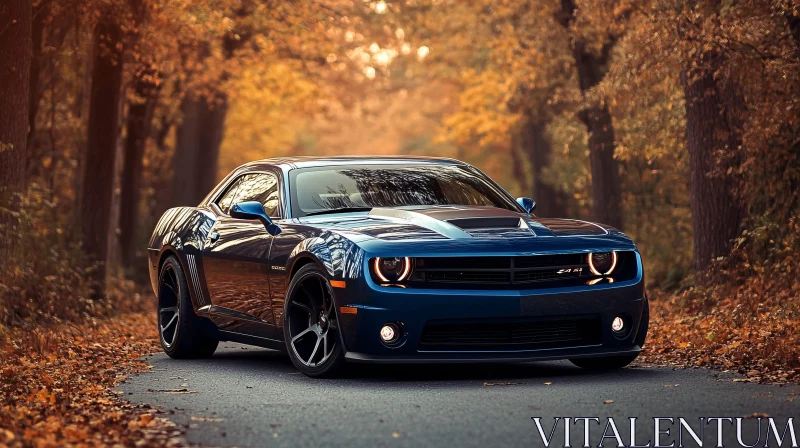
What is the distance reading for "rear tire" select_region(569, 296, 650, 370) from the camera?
9719 millimetres

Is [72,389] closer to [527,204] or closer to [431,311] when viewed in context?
[431,311]

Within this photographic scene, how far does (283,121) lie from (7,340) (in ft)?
123

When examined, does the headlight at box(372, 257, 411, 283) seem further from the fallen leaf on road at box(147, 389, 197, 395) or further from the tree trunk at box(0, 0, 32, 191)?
the tree trunk at box(0, 0, 32, 191)

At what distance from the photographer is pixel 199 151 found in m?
30.6

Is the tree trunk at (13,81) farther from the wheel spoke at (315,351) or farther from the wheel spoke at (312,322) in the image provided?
the wheel spoke at (315,351)

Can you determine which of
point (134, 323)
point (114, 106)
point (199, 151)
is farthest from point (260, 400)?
point (199, 151)

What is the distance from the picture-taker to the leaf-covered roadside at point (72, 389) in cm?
705

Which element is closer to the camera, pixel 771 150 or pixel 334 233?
pixel 334 233

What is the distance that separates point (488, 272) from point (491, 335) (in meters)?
0.43

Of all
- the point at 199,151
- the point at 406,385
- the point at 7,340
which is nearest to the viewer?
the point at 406,385

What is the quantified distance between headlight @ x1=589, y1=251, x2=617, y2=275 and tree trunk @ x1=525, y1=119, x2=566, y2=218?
27.8 m

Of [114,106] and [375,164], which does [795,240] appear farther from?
[114,106]

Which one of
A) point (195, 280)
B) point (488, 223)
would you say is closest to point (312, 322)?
point (488, 223)

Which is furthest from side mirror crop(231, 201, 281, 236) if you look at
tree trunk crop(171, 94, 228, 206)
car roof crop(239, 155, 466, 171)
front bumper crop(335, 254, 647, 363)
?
tree trunk crop(171, 94, 228, 206)
